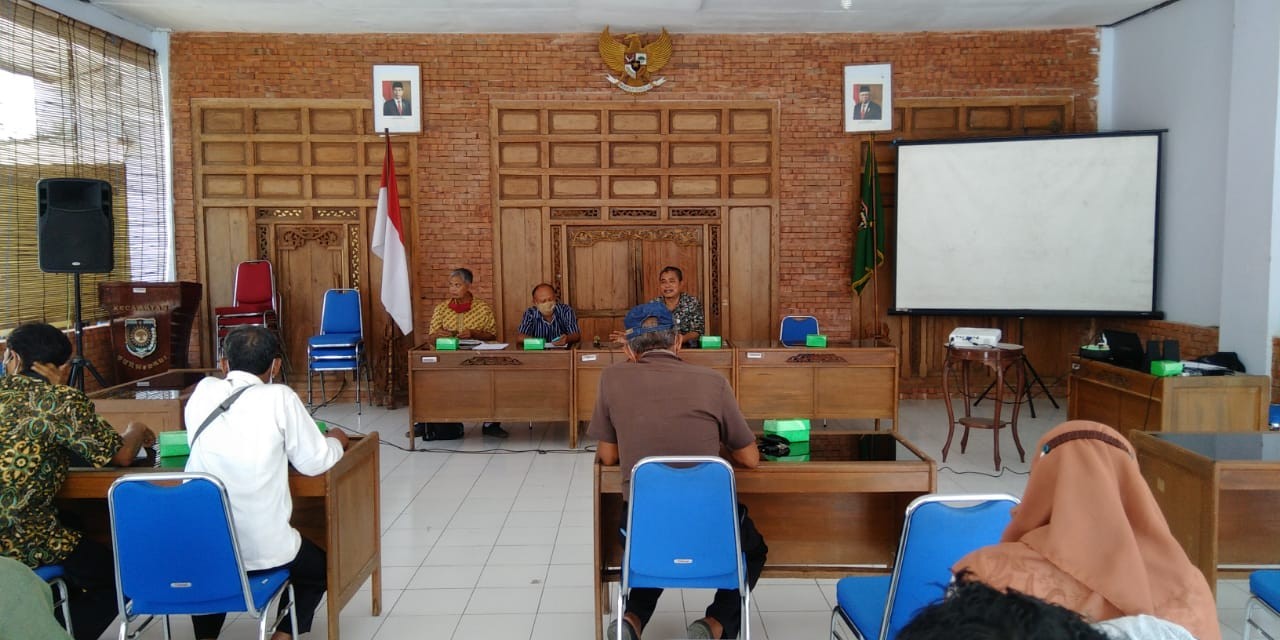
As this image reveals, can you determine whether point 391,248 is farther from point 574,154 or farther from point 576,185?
point 574,154

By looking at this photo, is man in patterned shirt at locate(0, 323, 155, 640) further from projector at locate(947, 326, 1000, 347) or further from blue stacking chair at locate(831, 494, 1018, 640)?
projector at locate(947, 326, 1000, 347)

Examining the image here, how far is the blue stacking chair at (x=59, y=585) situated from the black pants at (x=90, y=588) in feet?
0.09

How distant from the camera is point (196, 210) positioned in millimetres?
7918

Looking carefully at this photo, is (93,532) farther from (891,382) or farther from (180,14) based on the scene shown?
(180,14)

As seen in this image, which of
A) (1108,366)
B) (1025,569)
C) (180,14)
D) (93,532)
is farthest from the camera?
(180,14)

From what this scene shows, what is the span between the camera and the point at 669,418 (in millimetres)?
2793

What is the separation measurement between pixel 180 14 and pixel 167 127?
3.81 feet

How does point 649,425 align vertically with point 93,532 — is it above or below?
above

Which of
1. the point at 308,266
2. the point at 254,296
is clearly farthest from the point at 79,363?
the point at 308,266

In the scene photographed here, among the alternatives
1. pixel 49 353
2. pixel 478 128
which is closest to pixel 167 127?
pixel 478 128

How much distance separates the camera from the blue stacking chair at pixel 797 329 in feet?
23.9

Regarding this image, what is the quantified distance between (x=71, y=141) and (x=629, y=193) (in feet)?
15.4

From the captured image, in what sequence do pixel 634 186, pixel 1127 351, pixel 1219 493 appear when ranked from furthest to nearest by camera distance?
pixel 634 186 < pixel 1127 351 < pixel 1219 493

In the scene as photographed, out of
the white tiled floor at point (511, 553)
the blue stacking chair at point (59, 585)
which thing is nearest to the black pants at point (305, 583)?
the white tiled floor at point (511, 553)
